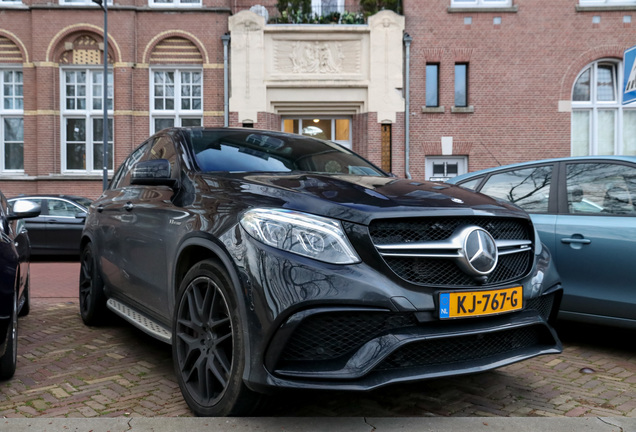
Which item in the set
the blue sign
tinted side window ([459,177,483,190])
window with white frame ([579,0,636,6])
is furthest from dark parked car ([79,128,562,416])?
window with white frame ([579,0,636,6])

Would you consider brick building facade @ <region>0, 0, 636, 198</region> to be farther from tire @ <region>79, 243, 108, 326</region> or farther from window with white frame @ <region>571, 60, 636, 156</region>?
tire @ <region>79, 243, 108, 326</region>

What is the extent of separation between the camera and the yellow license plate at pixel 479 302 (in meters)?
2.49

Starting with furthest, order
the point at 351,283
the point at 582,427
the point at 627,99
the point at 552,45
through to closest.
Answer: the point at 552,45 → the point at 627,99 → the point at 582,427 → the point at 351,283

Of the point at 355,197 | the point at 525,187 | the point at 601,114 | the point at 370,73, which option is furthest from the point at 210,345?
the point at 601,114

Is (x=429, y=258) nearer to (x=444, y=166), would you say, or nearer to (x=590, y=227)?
(x=590, y=227)

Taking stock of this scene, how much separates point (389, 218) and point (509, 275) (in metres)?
0.81

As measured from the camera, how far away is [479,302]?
260 cm

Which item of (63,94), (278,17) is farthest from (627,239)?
(63,94)

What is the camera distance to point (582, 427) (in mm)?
2551

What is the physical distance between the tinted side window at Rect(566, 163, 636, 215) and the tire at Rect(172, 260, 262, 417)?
3.09 meters

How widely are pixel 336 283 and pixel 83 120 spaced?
706 inches

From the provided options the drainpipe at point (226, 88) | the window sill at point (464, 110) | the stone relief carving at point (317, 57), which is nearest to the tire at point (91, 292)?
the drainpipe at point (226, 88)

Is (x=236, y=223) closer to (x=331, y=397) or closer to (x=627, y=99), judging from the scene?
(x=331, y=397)

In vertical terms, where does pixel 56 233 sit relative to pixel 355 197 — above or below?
below
